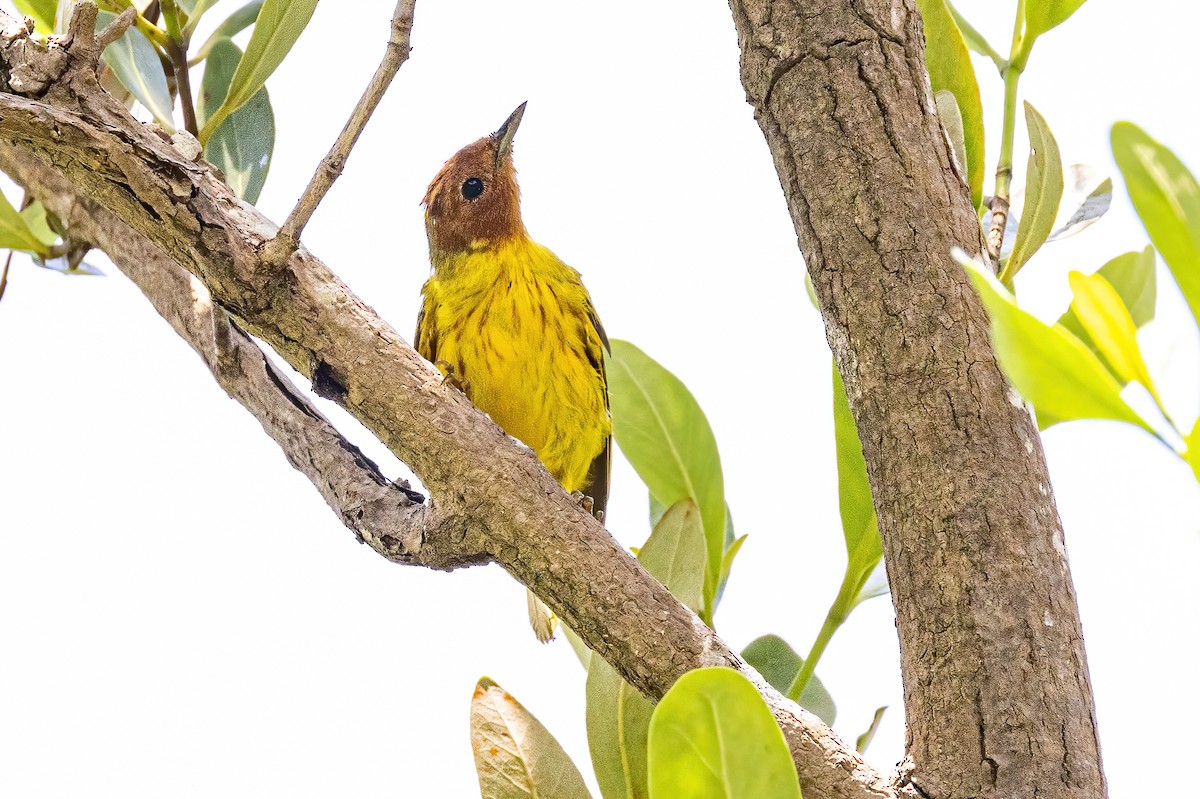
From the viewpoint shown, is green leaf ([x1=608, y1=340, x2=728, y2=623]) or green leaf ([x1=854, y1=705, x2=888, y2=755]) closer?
A: green leaf ([x1=854, y1=705, x2=888, y2=755])

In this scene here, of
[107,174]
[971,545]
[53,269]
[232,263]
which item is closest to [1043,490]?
[971,545]

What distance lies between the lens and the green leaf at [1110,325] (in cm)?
71

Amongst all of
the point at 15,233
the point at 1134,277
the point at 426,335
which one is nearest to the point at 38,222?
the point at 15,233

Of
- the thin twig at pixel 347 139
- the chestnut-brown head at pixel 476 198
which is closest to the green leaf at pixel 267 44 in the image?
the thin twig at pixel 347 139

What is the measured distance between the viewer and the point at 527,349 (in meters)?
2.12

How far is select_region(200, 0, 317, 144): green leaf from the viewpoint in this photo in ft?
5.01

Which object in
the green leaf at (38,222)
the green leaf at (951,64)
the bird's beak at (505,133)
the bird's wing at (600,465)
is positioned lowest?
the green leaf at (38,222)

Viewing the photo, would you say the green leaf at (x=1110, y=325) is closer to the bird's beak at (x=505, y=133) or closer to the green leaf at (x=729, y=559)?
the green leaf at (x=729, y=559)

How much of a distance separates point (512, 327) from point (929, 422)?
3.42 feet

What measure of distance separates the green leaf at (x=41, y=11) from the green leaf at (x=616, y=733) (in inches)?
54.1

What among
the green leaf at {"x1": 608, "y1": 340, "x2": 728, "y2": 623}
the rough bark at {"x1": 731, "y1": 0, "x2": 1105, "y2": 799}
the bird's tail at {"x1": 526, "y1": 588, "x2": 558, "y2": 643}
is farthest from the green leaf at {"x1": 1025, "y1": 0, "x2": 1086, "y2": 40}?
the bird's tail at {"x1": 526, "y1": 588, "x2": 558, "y2": 643}

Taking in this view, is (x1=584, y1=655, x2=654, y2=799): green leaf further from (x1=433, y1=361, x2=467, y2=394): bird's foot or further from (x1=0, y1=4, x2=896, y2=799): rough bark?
(x1=433, y1=361, x2=467, y2=394): bird's foot

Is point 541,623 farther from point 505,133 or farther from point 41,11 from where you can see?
point 41,11

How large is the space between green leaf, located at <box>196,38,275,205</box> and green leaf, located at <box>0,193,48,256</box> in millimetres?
406
